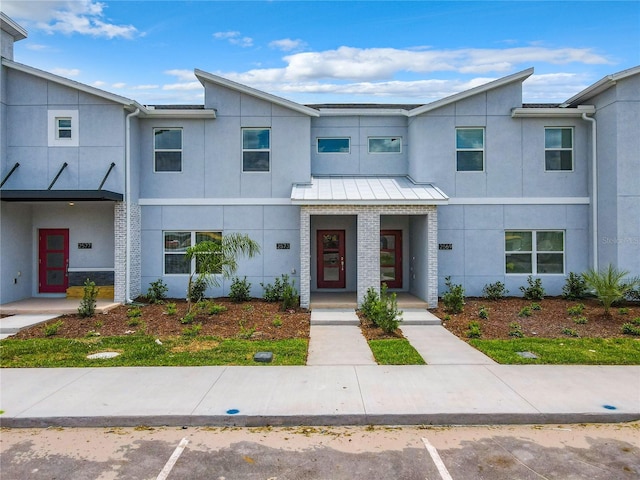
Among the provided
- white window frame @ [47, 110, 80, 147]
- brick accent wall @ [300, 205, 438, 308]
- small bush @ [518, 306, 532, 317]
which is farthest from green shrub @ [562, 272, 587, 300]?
white window frame @ [47, 110, 80, 147]

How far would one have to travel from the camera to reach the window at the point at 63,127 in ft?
47.2

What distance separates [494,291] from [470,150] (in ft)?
16.2

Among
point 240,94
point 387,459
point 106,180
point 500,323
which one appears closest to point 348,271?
point 500,323

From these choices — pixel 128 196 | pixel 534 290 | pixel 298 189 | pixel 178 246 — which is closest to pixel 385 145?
pixel 298 189

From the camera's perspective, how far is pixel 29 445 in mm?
5320

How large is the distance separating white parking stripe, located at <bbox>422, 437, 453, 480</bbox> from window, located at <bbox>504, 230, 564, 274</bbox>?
11636 millimetres

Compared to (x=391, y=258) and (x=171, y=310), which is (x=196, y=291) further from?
(x=391, y=258)

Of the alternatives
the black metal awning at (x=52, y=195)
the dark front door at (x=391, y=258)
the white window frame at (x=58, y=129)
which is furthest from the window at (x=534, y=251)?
the white window frame at (x=58, y=129)

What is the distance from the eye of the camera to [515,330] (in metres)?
10.7

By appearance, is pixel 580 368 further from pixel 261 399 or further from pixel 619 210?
pixel 619 210

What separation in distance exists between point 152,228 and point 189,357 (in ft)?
26.3

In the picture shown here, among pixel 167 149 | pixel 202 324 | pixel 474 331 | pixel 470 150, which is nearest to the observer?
pixel 474 331

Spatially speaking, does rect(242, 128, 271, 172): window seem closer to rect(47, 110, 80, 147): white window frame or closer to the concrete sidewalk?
rect(47, 110, 80, 147): white window frame

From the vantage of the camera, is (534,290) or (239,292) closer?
(239,292)
